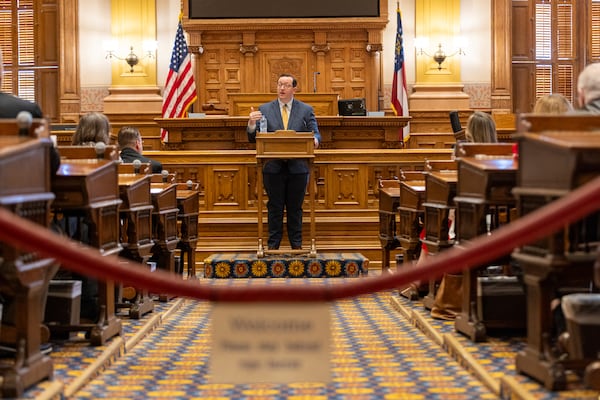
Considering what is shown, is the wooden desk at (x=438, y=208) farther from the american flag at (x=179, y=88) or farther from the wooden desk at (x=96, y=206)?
the american flag at (x=179, y=88)

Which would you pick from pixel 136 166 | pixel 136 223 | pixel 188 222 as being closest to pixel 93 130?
pixel 136 166

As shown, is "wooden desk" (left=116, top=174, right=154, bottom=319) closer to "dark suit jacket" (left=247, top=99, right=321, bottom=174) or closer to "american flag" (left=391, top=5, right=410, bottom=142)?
"dark suit jacket" (left=247, top=99, right=321, bottom=174)

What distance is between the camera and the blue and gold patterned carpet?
15.3 feet

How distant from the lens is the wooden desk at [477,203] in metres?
5.74

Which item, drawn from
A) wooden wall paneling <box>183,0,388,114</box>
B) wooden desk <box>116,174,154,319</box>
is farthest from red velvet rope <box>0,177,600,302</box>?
wooden wall paneling <box>183,0,388,114</box>

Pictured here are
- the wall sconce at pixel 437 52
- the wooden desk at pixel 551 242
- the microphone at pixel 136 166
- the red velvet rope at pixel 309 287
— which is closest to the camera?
the red velvet rope at pixel 309 287

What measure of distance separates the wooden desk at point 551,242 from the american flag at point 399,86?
33.4 feet

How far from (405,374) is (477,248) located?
2224 millimetres

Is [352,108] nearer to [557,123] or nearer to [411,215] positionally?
[411,215]

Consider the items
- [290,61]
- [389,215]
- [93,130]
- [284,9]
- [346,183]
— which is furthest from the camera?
[290,61]

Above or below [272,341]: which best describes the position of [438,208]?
above

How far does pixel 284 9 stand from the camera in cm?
1662

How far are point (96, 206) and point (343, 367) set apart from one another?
1.79m

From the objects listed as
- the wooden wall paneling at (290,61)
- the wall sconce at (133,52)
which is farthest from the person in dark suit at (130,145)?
the wall sconce at (133,52)
